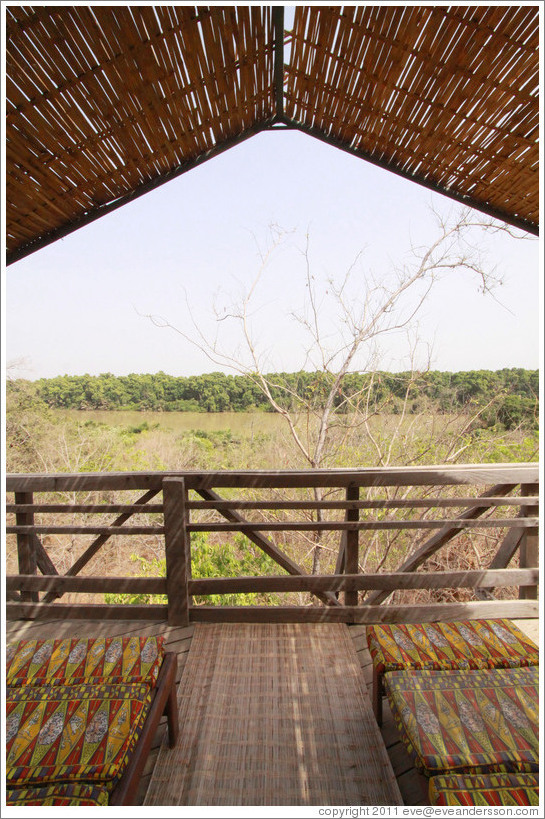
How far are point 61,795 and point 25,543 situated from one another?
162 centimetres

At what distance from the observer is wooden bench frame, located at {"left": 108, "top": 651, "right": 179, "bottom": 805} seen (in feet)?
3.59

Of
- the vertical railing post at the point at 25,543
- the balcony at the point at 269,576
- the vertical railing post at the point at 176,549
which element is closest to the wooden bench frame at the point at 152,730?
the balcony at the point at 269,576

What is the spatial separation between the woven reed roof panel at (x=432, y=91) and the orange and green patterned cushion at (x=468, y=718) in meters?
1.80

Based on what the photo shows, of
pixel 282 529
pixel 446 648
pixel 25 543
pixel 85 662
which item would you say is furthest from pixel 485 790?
pixel 25 543

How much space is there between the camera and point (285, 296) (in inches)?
230

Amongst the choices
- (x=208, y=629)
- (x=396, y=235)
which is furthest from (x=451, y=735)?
(x=396, y=235)

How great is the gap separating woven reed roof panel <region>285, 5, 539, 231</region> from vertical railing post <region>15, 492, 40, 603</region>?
231 centimetres

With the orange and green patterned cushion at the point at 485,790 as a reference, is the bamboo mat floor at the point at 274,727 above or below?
below

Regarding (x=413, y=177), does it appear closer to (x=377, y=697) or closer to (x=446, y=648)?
(x=446, y=648)

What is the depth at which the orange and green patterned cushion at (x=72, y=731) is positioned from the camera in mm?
1092

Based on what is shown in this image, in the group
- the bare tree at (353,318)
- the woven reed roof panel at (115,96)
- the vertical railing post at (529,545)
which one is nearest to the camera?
the woven reed roof panel at (115,96)

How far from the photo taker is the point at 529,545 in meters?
2.41

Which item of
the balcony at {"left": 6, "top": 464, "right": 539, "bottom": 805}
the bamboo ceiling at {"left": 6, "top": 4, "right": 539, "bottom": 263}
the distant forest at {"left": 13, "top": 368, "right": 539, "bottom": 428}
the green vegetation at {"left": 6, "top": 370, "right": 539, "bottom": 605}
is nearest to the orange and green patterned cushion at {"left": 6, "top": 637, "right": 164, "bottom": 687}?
the balcony at {"left": 6, "top": 464, "right": 539, "bottom": 805}

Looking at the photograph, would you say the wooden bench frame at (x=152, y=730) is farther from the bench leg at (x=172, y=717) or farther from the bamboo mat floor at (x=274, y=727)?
the bamboo mat floor at (x=274, y=727)
